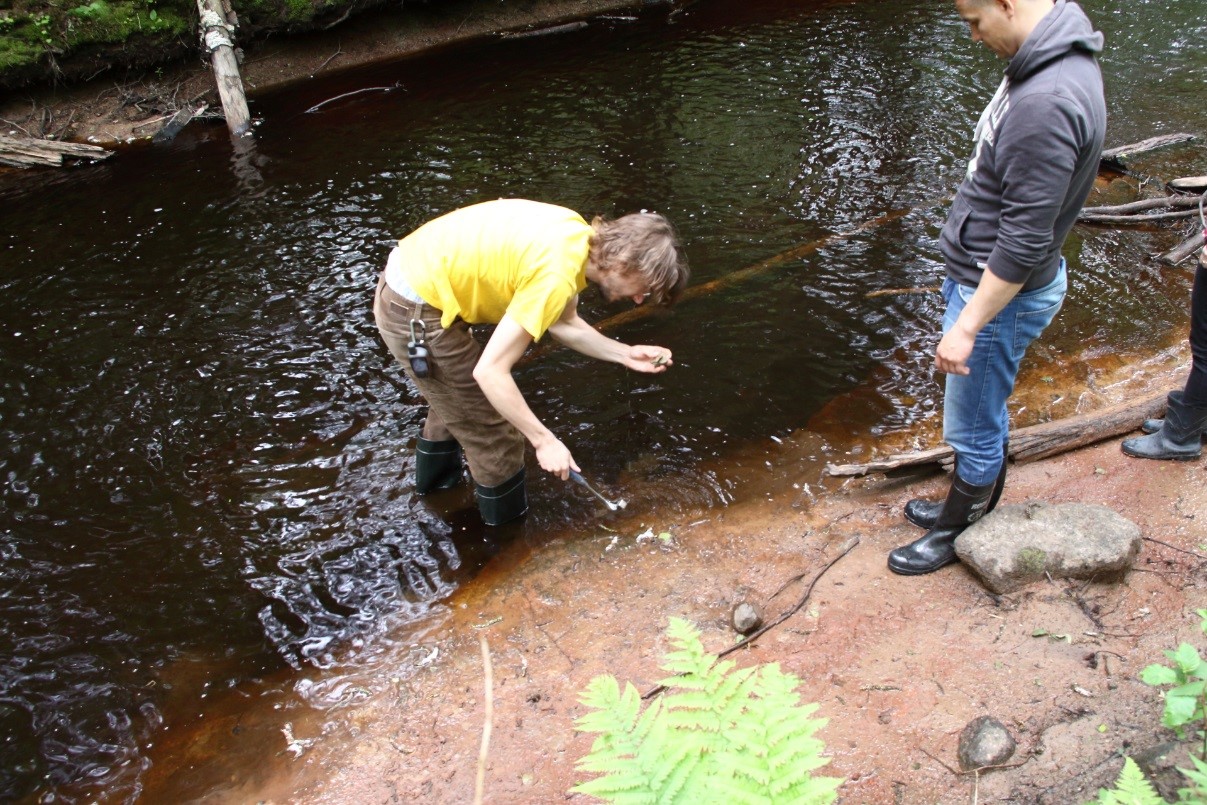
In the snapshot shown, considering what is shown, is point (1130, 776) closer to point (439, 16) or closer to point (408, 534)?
point (408, 534)

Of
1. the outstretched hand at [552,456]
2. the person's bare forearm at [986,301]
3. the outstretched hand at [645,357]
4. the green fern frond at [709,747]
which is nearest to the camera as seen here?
the green fern frond at [709,747]

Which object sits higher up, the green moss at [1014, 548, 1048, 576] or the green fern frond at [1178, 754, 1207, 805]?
the green fern frond at [1178, 754, 1207, 805]

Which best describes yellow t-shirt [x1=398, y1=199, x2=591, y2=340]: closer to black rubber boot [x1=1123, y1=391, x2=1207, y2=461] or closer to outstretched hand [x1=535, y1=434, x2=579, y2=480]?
outstretched hand [x1=535, y1=434, x2=579, y2=480]

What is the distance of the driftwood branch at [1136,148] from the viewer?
25.7 feet

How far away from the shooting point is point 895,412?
16.4 ft

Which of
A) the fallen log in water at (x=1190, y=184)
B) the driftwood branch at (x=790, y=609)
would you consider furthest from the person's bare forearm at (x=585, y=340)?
the fallen log in water at (x=1190, y=184)

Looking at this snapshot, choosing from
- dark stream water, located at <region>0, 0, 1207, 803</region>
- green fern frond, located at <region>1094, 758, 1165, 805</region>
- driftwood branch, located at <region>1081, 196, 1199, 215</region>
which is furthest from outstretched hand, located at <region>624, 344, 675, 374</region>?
driftwood branch, located at <region>1081, 196, 1199, 215</region>

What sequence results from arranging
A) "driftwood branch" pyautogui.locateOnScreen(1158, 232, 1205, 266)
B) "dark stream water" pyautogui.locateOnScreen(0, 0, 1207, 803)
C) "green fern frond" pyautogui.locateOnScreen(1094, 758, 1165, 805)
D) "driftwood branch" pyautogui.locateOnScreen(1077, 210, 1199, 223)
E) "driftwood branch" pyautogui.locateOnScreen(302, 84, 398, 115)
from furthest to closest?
"driftwood branch" pyautogui.locateOnScreen(302, 84, 398, 115) → "driftwood branch" pyautogui.locateOnScreen(1077, 210, 1199, 223) → "driftwood branch" pyautogui.locateOnScreen(1158, 232, 1205, 266) → "dark stream water" pyautogui.locateOnScreen(0, 0, 1207, 803) → "green fern frond" pyautogui.locateOnScreen(1094, 758, 1165, 805)

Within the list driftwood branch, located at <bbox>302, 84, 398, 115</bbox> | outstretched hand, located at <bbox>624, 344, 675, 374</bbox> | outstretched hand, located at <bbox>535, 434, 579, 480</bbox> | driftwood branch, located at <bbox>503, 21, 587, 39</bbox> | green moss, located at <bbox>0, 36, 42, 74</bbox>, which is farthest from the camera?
driftwood branch, located at <bbox>503, 21, 587, 39</bbox>

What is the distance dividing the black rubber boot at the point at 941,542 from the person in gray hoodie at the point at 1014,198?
0.39 m

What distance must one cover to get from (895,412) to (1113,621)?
204 centimetres

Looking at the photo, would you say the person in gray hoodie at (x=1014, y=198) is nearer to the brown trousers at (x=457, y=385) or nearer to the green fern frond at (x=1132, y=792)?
the green fern frond at (x=1132, y=792)

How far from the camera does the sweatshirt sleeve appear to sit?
2.34 m

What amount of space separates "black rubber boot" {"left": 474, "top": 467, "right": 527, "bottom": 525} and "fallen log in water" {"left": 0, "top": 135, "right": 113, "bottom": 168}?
8292mm
